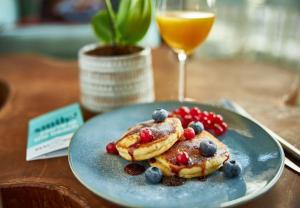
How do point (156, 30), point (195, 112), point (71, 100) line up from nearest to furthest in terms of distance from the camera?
point (195, 112) → point (71, 100) → point (156, 30)

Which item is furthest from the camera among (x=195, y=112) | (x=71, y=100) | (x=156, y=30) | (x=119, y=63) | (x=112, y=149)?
(x=156, y=30)

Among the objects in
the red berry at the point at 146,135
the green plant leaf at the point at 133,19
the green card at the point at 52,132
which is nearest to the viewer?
the red berry at the point at 146,135

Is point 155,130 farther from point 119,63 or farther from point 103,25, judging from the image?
point 103,25

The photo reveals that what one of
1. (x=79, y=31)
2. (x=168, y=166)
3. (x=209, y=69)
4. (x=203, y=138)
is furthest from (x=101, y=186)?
(x=79, y=31)

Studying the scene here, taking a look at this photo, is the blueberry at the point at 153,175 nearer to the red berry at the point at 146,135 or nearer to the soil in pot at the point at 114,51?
the red berry at the point at 146,135

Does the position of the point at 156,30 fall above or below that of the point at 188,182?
below

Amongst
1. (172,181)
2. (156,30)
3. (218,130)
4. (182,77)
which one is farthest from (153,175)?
(156,30)

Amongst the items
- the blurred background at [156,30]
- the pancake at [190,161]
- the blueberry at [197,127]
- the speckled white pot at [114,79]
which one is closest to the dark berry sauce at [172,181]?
the pancake at [190,161]
